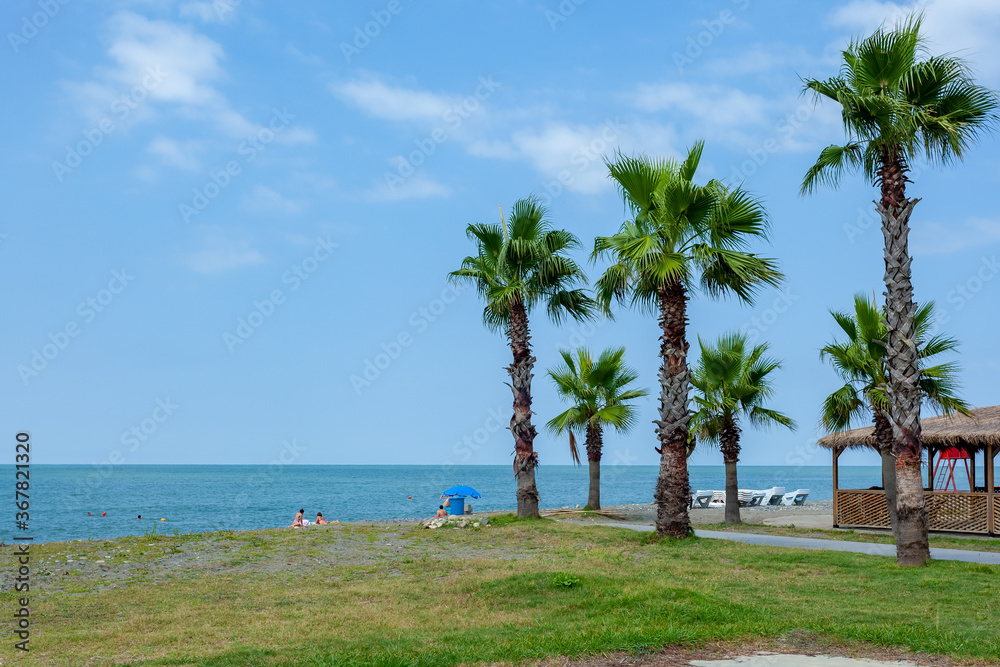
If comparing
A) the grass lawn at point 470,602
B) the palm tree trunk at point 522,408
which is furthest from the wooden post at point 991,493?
the palm tree trunk at point 522,408

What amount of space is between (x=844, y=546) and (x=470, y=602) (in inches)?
437

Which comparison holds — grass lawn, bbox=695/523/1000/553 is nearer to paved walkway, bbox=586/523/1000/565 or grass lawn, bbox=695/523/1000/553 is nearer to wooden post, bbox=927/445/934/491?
paved walkway, bbox=586/523/1000/565

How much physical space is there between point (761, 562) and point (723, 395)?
10.8 metres

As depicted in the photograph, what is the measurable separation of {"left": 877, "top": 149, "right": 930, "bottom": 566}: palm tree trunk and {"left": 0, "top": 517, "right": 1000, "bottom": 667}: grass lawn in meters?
0.76

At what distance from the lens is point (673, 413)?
1830 cm

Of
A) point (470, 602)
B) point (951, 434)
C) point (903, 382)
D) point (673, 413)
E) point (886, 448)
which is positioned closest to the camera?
point (470, 602)

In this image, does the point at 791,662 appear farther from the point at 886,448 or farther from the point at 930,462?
the point at 930,462

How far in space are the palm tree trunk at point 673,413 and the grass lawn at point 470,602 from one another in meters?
0.89

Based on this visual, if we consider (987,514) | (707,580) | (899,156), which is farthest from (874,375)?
(707,580)

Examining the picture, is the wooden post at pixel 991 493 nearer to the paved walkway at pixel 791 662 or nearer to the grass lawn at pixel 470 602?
the grass lawn at pixel 470 602

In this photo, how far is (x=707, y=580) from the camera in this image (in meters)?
12.6

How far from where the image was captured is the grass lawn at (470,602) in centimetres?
833

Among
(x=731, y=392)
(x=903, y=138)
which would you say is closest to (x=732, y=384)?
(x=731, y=392)

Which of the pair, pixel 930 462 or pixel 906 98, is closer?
pixel 906 98
